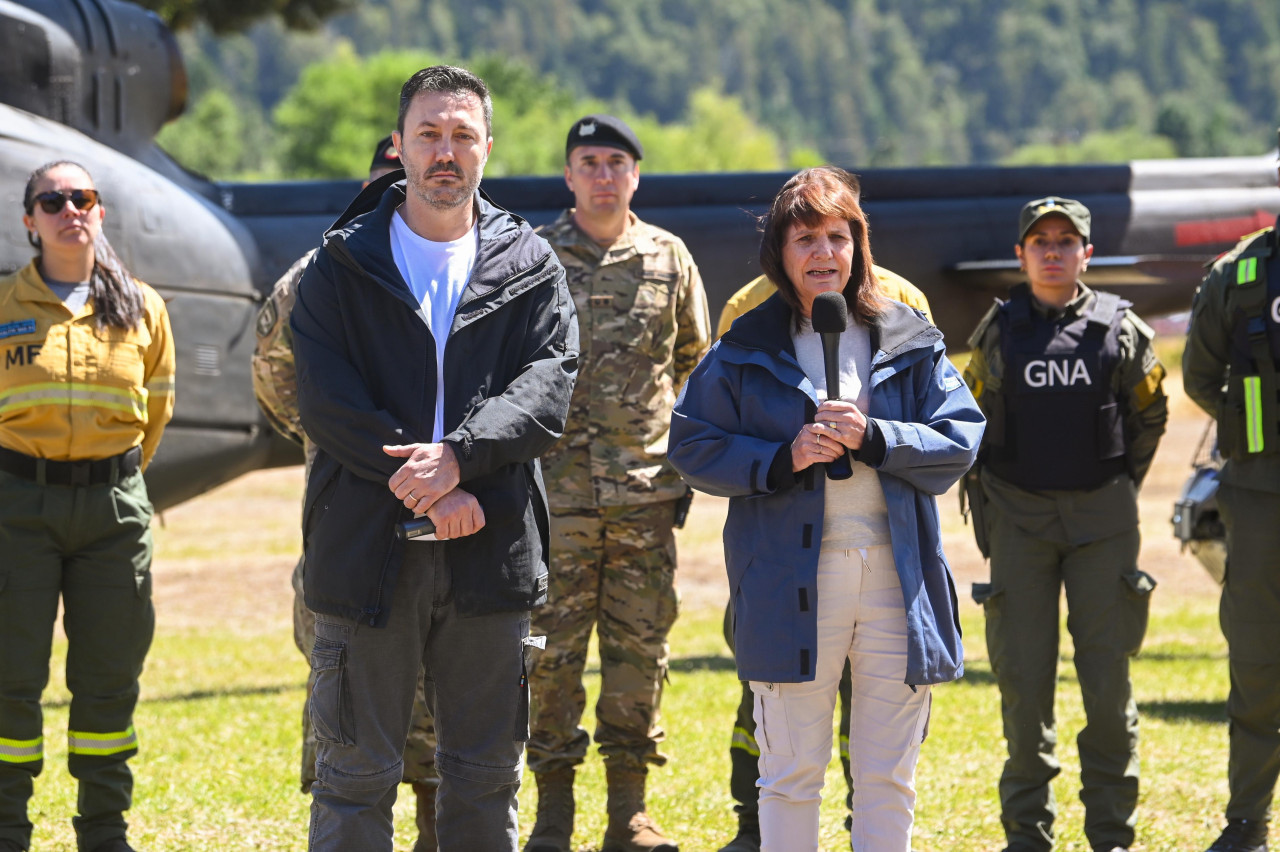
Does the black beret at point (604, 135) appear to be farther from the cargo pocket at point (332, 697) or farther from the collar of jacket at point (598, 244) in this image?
the cargo pocket at point (332, 697)

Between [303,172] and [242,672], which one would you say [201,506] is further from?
[303,172]

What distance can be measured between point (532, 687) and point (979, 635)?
6.09 meters

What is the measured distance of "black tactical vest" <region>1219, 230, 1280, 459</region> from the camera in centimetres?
454

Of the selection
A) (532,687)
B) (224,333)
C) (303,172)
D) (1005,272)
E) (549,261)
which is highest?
(303,172)

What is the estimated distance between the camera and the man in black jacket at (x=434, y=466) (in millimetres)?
3359

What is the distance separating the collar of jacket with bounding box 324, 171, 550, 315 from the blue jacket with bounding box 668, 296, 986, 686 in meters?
0.58

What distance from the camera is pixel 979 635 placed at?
33.6 feet

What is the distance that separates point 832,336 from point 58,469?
255 centimetres

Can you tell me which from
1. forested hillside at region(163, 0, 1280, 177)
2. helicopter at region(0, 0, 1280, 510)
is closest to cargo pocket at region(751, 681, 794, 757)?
helicopter at region(0, 0, 1280, 510)

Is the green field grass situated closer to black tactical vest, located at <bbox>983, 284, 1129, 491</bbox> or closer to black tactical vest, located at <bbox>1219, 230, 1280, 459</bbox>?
black tactical vest, located at <bbox>983, 284, 1129, 491</bbox>

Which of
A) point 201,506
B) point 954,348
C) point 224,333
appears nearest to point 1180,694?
point 954,348

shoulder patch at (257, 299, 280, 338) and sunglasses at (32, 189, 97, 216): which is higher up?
sunglasses at (32, 189, 97, 216)

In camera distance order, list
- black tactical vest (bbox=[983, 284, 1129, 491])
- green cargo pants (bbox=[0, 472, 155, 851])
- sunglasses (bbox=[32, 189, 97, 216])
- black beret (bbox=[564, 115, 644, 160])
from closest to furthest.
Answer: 1. green cargo pants (bbox=[0, 472, 155, 851])
2. sunglasses (bbox=[32, 189, 97, 216])
3. black tactical vest (bbox=[983, 284, 1129, 491])
4. black beret (bbox=[564, 115, 644, 160])

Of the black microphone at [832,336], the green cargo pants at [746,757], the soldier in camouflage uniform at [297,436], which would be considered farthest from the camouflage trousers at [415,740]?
the black microphone at [832,336]
